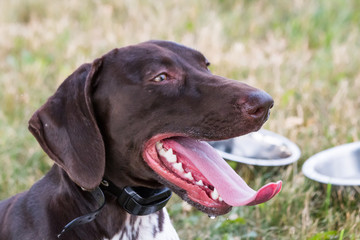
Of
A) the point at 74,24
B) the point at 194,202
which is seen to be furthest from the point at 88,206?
the point at 74,24

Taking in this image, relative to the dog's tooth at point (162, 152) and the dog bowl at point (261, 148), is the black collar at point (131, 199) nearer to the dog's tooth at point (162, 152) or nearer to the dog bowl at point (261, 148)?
the dog's tooth at point (162, 152)

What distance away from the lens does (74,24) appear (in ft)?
23.8

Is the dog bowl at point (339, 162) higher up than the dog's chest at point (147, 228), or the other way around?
the dog's chest at point (147, 228)

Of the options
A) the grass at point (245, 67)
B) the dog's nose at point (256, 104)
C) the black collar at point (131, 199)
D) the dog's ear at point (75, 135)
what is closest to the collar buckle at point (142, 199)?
the black collar at point (131, 199)

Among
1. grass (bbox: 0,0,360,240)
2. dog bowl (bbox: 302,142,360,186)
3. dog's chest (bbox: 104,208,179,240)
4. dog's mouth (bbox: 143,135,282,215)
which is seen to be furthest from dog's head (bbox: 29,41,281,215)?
dog bowl (bbox: 302,142,360,186)

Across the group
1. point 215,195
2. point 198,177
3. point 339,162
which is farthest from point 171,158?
point 339,162

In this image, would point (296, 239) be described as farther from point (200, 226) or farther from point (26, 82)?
point (26, 82)

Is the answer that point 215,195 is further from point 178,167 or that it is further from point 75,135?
point 75,135

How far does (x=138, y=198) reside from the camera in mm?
2674

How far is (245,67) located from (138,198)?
11.4ft

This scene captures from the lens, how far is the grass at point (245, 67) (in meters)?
3.75

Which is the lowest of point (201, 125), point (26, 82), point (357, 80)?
→ point (357, 80)

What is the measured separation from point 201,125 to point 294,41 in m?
4.34

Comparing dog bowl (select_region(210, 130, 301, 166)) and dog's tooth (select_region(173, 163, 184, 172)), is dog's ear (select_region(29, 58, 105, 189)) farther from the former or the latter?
dog bowl (select_region(210, 130, 301, 166))
